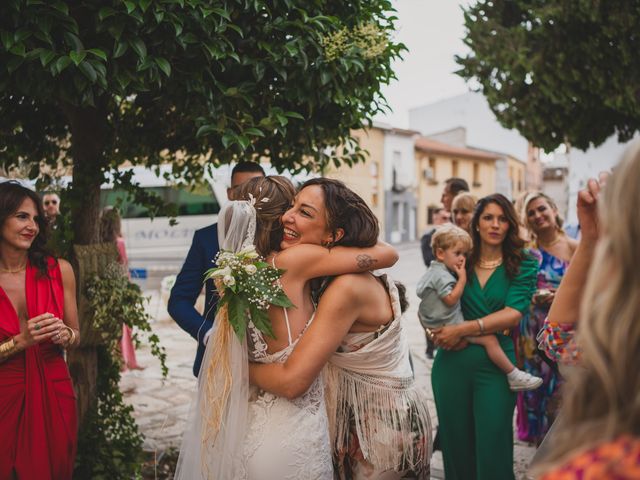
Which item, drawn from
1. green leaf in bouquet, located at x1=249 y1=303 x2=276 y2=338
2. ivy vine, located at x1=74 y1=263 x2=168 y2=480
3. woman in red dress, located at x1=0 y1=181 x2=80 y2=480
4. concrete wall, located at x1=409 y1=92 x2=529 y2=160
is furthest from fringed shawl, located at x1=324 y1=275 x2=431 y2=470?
concrete wall, located at x1=409 y1=92 x2=529 y2=160

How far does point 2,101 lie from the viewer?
3695 mm

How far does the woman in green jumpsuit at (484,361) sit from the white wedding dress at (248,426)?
136 centimetres

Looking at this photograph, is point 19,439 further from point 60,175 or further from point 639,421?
point 639,421

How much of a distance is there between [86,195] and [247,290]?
6.50 ft

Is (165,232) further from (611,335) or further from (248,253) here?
(611,335)

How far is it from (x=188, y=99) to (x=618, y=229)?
246cm

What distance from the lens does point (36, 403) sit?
306 cm

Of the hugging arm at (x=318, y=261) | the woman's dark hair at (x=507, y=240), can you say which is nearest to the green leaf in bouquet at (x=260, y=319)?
the hugging arm at (x=318, y=261)

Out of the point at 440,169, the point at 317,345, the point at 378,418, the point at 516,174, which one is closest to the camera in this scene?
the point at 317,345

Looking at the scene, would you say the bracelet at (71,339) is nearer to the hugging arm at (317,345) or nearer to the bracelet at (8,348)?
the bracelet at (8,348)

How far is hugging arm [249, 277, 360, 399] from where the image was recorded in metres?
2.37

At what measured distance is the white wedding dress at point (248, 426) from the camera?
7.89ft

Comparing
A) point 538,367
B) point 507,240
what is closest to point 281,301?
point 507,240

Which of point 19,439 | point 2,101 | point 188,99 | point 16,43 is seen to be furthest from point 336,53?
point 19,439
